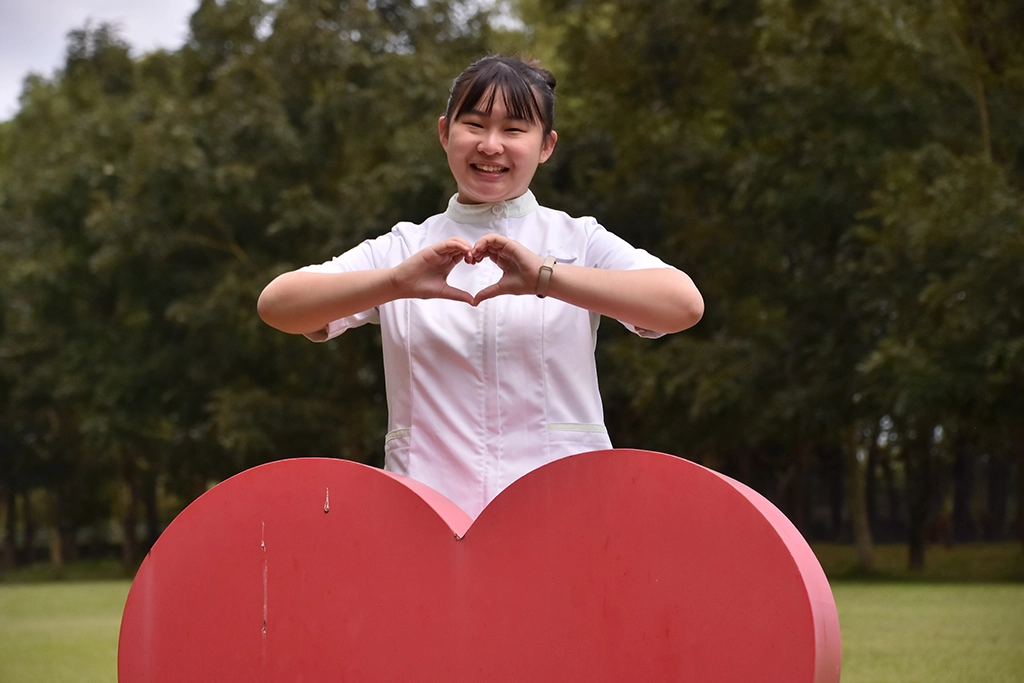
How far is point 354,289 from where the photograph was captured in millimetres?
1957

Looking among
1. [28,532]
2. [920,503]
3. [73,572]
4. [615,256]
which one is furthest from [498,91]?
[28,532]

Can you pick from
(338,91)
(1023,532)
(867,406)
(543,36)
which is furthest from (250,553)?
(543,36)

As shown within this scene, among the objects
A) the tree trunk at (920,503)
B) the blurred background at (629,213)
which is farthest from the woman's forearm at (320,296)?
the tree trunk at (920,503)

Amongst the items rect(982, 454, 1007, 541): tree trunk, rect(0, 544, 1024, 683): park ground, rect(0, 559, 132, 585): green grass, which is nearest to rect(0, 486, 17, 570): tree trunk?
rect(0, 559, 132, 585): green grass

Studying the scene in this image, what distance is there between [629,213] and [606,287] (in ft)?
60.0

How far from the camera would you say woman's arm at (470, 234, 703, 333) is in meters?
1.86

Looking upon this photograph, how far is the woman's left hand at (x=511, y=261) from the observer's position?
1852 mm

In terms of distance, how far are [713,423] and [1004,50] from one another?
271 inches

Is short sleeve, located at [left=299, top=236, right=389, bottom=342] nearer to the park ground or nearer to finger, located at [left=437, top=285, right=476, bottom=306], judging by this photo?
finger, located at [left=437, top=285, right=476, bottom=306]

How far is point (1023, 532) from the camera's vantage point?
69.8 ft

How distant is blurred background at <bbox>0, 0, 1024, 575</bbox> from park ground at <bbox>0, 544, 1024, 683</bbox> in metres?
2.64

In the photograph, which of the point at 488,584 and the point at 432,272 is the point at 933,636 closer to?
the point at 488,584

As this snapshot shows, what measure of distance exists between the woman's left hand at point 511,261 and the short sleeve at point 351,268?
0.99ft

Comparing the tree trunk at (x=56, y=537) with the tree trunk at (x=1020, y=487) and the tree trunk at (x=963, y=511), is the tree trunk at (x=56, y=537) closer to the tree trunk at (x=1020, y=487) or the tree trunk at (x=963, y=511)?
the tree trunk at (x=963, y=511)
